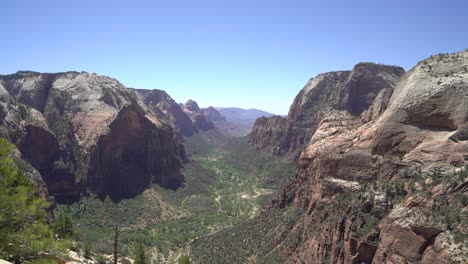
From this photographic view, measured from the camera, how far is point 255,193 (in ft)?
447

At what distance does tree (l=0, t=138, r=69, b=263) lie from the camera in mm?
17750

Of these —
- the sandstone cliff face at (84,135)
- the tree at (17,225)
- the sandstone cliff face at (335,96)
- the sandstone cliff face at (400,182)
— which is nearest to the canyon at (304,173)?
the sandstone cliff face at (400,182)

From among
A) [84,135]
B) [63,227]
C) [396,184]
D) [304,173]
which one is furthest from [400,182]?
[84,135]

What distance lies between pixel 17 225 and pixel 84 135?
105118 mm

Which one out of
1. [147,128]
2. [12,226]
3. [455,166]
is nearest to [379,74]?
[147,128]

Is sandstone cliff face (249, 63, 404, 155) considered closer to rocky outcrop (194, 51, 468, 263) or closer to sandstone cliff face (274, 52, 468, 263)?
rocky outcrop (194, 51, 468, 263)

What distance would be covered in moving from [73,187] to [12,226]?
3788 inches

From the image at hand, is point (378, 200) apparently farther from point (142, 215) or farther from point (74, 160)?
point (74, 160)

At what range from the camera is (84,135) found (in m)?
117

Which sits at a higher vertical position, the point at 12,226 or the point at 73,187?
the point at 12,226

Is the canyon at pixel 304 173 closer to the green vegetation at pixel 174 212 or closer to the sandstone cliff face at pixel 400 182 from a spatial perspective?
the sandstone cliff face at pixel 400 182

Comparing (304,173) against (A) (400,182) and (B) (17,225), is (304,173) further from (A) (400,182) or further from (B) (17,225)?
(B) (17,225)

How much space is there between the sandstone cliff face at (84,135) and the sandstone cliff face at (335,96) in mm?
58009

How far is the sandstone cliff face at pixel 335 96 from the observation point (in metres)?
145
